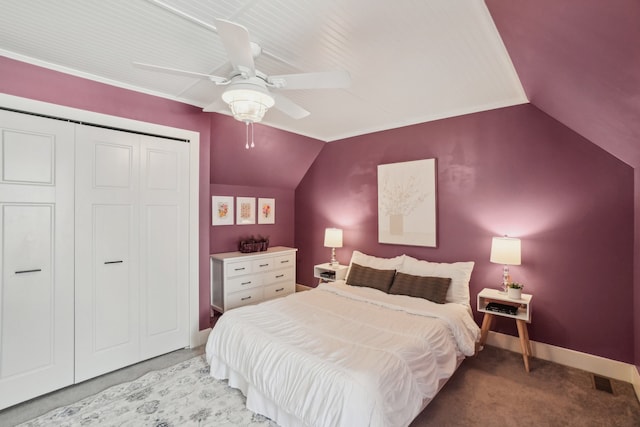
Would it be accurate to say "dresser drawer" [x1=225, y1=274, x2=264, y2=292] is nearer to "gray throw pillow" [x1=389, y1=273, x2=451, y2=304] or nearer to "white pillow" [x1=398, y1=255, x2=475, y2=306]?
"gray throw pillow" [x1=389, y1=273, x2=451, y2=304]

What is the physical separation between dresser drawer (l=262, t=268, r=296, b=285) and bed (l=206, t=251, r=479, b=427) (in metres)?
1.16

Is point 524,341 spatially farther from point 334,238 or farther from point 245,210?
point 245,210

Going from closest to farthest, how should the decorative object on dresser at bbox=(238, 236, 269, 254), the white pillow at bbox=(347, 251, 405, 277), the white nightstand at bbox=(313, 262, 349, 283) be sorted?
1. the white pillow at bbox=(347, 251, 405, 277)
2. the white nightstand at bbox=(313, 262, 349, 283)
3. the decorative object on dresser at bbox=(238, 236, 269, 254)

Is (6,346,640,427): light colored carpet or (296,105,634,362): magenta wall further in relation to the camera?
(296,105,634,362): magenta wall

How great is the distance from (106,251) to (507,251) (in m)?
3.69

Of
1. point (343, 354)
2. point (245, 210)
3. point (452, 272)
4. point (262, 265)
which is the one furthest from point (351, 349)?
point (245, 210)

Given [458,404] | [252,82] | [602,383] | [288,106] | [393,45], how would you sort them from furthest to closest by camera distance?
[602,383] < [458,404] < [288,106] < [393,45] < [252,82]

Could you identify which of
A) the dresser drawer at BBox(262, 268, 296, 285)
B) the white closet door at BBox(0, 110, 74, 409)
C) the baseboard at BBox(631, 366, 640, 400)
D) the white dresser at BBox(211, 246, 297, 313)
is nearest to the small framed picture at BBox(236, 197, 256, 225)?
the white dresser at BBox(211, 246, 297, 313)

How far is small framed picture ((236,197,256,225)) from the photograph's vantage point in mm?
4326

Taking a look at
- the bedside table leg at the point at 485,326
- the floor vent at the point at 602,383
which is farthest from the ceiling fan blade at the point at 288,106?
the floor vent at the point at 602,383

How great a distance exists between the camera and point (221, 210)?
4.13 m

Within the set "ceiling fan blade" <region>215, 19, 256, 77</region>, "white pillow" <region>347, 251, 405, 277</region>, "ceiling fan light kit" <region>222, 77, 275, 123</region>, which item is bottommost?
"white pillow" <region>347, 251, 405, 277</region>

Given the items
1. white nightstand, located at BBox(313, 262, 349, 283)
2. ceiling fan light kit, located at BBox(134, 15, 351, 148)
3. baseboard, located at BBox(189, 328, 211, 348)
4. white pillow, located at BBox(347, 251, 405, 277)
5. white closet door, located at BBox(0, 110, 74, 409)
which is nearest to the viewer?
ceiling fan light kit, located at BBox(134, 15, 351, 148)

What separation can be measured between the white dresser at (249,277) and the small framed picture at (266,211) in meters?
Answer: 0.54
